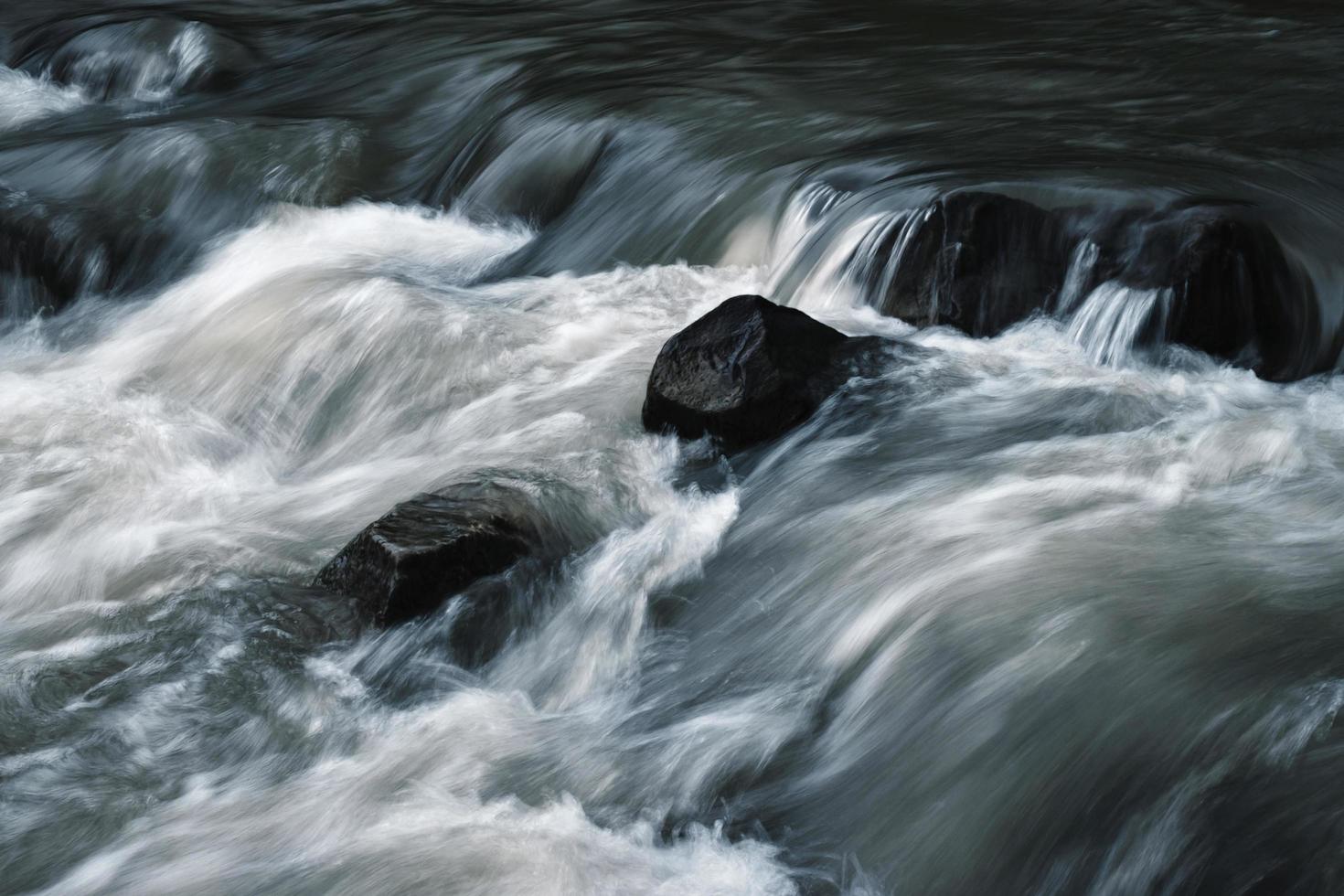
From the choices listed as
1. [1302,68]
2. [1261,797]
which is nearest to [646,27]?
[1302,68]

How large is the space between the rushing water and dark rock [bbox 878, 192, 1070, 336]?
0.09m

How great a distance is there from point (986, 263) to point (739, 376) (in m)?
1.13

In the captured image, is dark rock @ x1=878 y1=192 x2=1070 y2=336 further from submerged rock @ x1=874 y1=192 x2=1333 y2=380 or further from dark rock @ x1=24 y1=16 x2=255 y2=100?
dark rock @ x1=24 y1=16 x2=255 y2=100

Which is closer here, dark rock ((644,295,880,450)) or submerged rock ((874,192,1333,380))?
dark rock ((644,295,880,450))

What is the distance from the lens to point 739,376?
4957mm

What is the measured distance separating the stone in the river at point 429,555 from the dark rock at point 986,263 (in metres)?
1.79

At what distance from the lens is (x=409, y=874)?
3412mm

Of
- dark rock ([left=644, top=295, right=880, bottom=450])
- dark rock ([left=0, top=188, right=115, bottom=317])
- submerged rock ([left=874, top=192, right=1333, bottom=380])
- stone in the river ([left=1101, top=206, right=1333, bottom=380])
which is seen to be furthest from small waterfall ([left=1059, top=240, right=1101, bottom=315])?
dark rock ([left=0, top=188, right=115, bottom=317])

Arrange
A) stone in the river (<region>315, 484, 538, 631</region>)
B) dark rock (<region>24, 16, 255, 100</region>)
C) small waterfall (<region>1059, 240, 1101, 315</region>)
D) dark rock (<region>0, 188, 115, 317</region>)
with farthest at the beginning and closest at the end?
dark rock (<region>24, 16, 255, 100</region>) < dark rock (<region>0, 188, 115, 317</region>) < small waterfall (<region>1059, 240, 1101, 315</region>) < stone in the river (<region>315, 484, 538, 631</region>)

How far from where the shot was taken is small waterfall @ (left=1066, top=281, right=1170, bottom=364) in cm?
526

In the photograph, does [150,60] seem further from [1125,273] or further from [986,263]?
[1125,273]

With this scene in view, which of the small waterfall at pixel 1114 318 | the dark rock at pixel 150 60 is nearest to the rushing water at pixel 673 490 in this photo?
the small waterfall at pixel 1114 318

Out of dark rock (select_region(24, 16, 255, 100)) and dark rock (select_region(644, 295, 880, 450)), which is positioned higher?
dark rock (select_region(24, 16, 255, 100))

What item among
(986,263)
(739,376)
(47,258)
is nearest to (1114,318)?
(986,263)
